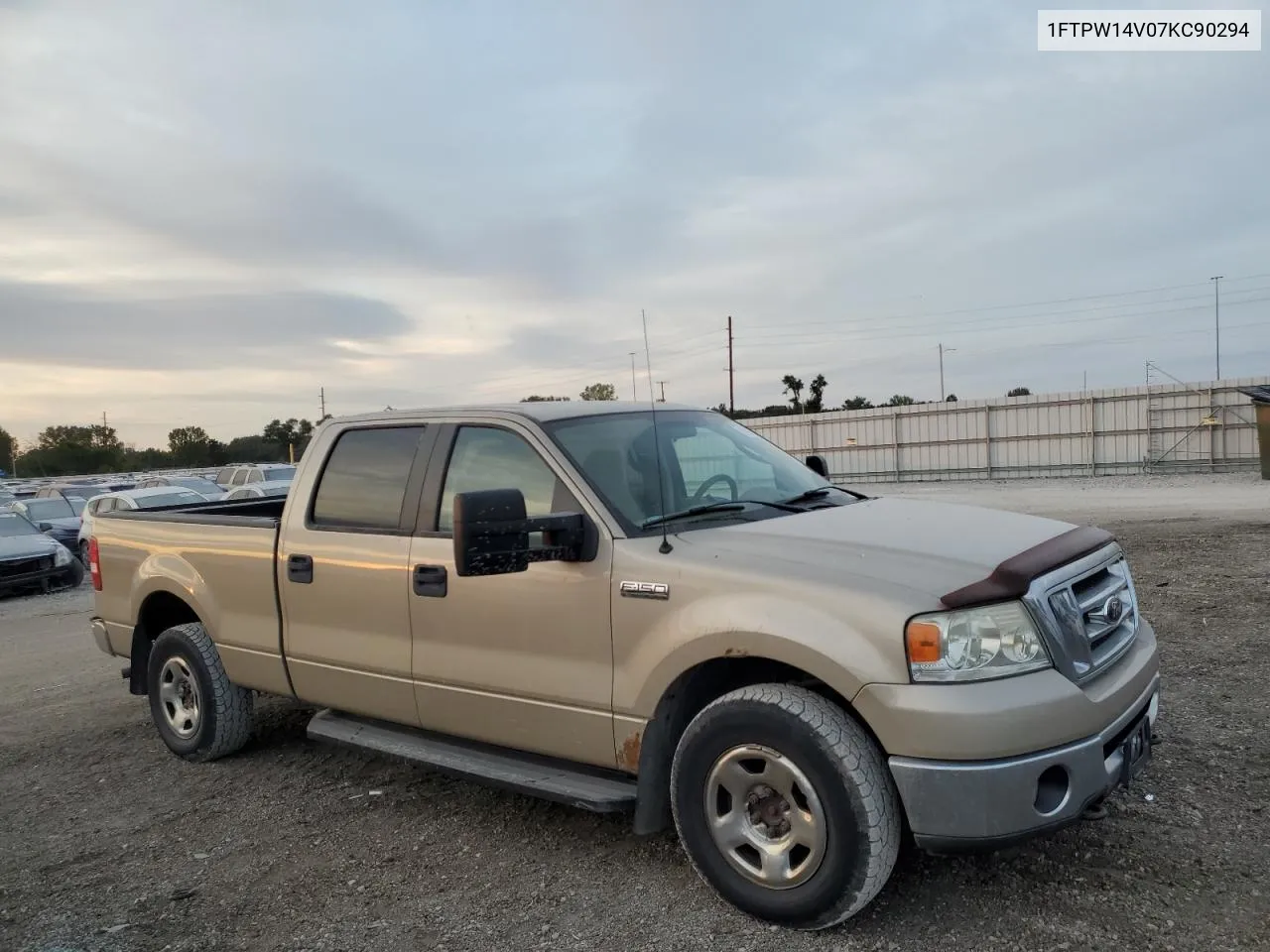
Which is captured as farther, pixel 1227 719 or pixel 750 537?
pixel 1227 719

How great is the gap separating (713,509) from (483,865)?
1.74 metres

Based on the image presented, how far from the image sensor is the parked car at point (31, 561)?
14.5 m

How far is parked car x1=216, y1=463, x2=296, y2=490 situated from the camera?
72.1ft

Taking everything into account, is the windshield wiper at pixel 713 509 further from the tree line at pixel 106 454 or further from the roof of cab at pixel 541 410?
the tree line at pixel 106 454

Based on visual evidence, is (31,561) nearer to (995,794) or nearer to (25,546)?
→ (25,546)

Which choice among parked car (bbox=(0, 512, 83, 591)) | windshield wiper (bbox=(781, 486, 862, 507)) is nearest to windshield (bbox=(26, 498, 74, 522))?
parked car (bbox=(0, 512, 83, 591))

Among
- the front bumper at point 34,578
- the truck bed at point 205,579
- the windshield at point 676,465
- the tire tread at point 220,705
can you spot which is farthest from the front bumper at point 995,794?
the front bumper at point 34,578

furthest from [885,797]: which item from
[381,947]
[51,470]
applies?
[51,470]

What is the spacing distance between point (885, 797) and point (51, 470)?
90480 millimetres

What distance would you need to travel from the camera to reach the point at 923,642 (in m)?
2.94

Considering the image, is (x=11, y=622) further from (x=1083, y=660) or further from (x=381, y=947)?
(x=1083, y=660)

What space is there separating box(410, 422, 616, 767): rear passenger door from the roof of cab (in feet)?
0.27

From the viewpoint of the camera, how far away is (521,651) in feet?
12.7

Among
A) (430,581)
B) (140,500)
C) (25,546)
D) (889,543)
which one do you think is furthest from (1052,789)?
(140,500)
